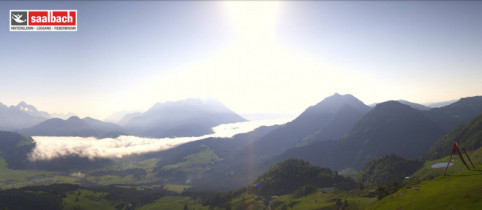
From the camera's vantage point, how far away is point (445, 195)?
58.2m

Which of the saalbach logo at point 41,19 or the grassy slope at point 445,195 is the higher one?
the saalbach logo at point 41,19

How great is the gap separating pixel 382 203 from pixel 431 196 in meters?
15.4

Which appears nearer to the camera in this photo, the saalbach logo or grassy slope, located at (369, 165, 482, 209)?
grassy slope, located at (369, 165, 482, 209)

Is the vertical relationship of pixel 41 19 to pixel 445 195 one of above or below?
above

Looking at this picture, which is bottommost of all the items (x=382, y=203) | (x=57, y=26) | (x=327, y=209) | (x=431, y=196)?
(x=327, y=209)

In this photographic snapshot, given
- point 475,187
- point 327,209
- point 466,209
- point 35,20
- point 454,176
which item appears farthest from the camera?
point 327,209

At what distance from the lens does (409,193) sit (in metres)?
71.9

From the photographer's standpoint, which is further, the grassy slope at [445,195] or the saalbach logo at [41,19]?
the saalbach logo at [41,19]

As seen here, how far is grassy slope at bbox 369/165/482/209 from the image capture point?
51.9m

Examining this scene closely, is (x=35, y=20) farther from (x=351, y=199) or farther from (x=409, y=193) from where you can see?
(x=351, y=199)

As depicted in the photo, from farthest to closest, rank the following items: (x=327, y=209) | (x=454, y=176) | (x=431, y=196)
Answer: (x=327, y=209) < (x=454, y=176) < (x=431, y=196)

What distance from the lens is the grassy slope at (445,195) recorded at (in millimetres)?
51859

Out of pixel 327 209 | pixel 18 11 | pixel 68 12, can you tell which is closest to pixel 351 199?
pixel 327 209

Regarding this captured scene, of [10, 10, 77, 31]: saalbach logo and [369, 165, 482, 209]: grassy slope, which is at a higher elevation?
[10, 10, 77, 31]: saalbach logo
